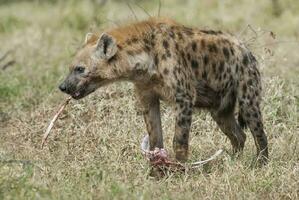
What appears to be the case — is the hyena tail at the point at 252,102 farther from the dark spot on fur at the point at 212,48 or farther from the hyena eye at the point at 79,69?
the hyena eye at the point at 79,69

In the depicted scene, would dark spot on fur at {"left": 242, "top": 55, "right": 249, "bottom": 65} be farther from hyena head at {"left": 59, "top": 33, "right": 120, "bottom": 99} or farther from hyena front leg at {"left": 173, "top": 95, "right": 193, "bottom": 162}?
hyena head at {"left": 59, "top": 33, "right": 120, "bottom": 99}

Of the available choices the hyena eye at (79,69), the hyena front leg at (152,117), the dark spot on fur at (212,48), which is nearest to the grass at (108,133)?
the hyena front leg at (152,117)

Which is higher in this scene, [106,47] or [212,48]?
[106,47]

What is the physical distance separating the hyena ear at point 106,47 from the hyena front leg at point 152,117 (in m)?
0.44

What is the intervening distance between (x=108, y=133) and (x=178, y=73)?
1204mm

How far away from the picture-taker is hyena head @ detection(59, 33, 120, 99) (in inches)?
246

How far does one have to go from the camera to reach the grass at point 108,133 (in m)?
5.70

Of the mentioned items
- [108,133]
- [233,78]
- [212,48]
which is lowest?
[108,133]

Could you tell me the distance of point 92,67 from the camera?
6.29 metres

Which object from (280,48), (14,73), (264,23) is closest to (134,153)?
(14,73)

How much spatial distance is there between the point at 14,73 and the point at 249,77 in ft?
11.2

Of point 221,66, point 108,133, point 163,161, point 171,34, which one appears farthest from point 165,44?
point 108,133

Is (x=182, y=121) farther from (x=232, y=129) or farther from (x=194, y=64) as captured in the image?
(x=232, y=129)

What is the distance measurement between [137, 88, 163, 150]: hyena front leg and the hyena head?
0.34 metres
